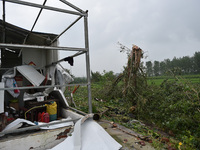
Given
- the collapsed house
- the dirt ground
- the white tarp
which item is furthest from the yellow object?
the dirt ground

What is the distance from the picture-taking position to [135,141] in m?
3.01

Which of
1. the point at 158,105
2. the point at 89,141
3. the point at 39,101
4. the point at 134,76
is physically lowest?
the point at 89,141

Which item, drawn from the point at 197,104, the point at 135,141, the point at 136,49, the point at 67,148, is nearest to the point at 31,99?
the point at 67,148

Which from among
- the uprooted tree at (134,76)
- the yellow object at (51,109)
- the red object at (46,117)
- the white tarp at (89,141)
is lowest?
the white tarp at (89,141)

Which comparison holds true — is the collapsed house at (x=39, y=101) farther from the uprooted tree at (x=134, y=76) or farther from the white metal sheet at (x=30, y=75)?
the uprooted tree at (x=134, y=76)

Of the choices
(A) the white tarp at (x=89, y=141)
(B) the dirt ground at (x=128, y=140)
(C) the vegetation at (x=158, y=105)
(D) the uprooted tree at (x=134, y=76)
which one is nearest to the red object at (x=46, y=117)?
(A) the white tarp at (x=89, y=141)

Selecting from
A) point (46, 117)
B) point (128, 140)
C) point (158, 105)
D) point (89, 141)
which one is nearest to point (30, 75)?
point (46, 117)

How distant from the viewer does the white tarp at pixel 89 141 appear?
8.80ft

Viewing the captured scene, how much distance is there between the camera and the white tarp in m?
2.68

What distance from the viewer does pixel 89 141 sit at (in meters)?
2.78

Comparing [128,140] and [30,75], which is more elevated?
[30,75]

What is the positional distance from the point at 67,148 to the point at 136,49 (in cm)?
426

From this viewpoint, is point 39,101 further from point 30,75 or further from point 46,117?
point 30,75

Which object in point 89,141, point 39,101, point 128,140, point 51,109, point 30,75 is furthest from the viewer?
point 30,75
